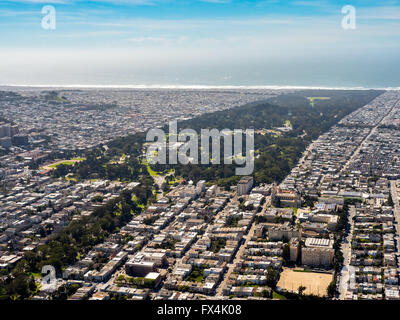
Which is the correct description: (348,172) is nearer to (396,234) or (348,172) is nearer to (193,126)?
(396,234)

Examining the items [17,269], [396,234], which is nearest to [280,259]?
[396,234]

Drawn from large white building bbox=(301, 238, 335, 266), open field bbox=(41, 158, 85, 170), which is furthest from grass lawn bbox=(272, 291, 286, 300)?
open field bbox=(41, 158, 85, 170)

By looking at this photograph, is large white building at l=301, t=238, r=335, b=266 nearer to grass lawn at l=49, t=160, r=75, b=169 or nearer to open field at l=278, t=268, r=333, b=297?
open field at l=278, t=268, r=333, b=297

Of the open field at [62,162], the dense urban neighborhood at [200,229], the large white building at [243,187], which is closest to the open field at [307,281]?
the dense urban neighborhood at [200,229]

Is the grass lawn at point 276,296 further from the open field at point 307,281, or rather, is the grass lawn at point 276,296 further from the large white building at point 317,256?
the large white building at point 317,256

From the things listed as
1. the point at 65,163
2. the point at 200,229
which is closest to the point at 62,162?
the point at 65,163

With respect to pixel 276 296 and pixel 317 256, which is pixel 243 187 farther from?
pixel 276 296
